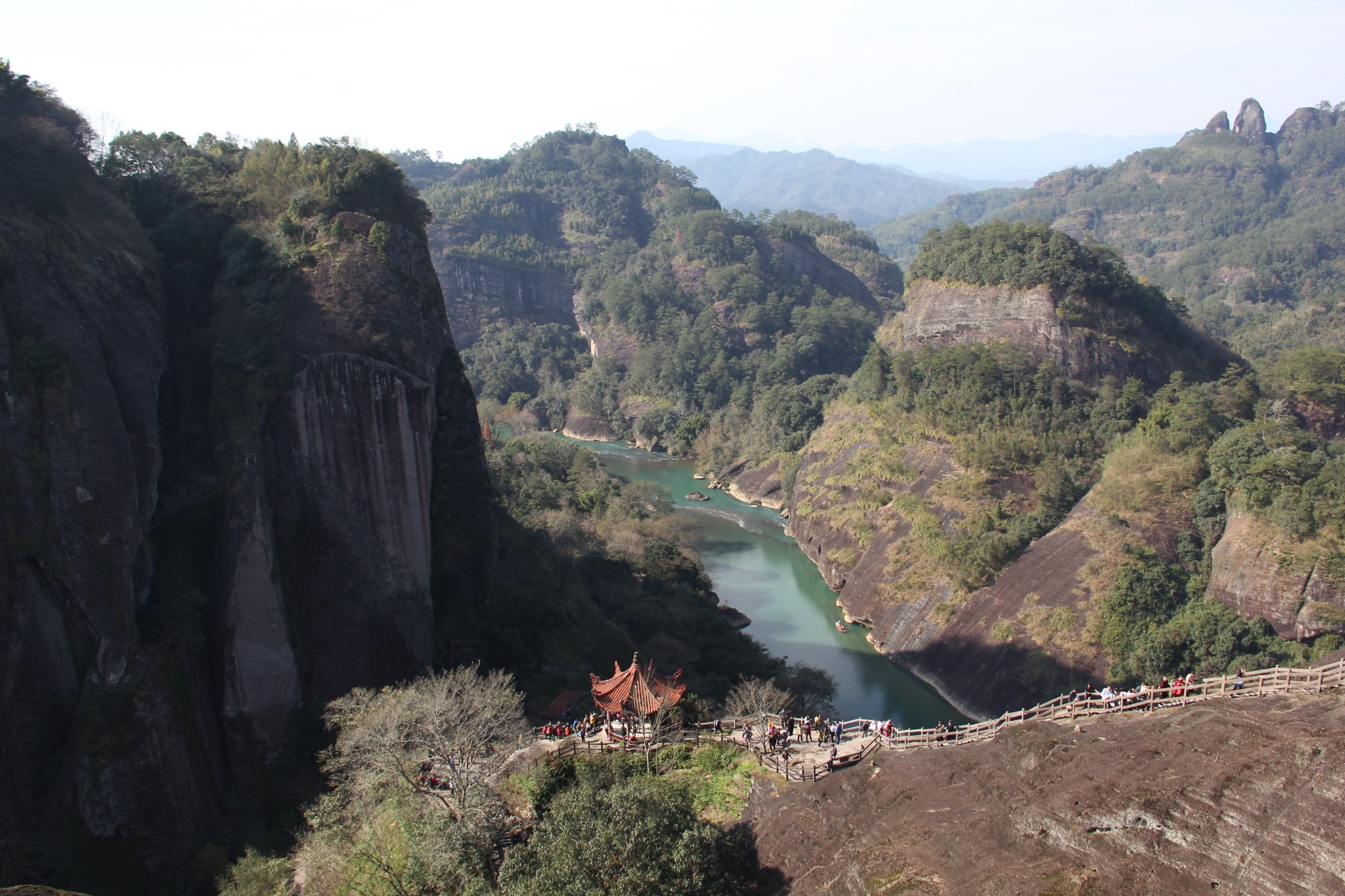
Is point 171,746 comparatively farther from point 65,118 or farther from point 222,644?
point 65,118

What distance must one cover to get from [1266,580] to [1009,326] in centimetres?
2078

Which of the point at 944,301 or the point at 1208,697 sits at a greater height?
the point at 944,301

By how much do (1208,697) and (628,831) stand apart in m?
9.33

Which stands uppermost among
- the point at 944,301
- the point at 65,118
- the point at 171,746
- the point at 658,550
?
the point at 65,118

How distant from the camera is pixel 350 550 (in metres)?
22.5

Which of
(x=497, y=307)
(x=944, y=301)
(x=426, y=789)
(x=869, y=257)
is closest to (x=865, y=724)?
(x=426, y=789)

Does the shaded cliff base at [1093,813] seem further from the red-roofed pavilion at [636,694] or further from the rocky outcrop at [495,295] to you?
the rocky outcrop at [495,295]

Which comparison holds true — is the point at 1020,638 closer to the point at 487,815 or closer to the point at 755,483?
the point at 487,815

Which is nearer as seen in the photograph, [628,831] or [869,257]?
[628,831]

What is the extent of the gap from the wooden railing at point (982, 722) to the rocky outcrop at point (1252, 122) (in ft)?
513

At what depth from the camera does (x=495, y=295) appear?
324 ft

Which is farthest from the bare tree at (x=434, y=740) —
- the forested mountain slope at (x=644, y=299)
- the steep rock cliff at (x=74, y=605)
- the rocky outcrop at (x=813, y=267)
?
the rocky outcrop at (x=813, y=267)

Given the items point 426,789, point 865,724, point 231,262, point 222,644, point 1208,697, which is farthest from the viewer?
point 231,262

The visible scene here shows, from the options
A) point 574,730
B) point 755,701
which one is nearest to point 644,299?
point 755,701
